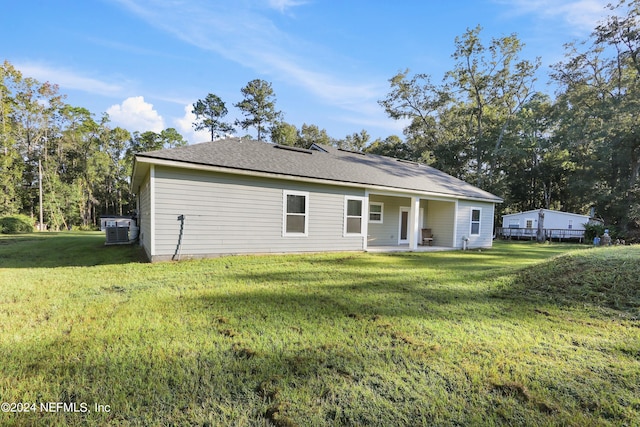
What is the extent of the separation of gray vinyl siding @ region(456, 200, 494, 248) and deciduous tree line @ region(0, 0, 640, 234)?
12795 mm

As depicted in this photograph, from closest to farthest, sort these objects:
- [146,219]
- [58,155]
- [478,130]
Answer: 1. [146,219]
2. [478,130]
3. [58,155]

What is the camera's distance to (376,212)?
12586 mm

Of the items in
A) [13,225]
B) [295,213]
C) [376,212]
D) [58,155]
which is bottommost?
[13,225]

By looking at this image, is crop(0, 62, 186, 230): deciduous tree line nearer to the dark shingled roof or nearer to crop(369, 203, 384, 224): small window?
Result: the dark shingled roof

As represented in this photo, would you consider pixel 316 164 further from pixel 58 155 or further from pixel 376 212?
pixel 58 155

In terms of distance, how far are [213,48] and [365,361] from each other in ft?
37.9

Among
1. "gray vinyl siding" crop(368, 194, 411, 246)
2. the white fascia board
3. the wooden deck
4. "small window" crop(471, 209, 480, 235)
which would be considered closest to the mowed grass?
the white fascia board

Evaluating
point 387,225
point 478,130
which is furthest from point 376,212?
point 478,130

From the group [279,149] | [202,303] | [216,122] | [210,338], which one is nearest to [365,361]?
[210,338]

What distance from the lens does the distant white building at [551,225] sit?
21891 millimetres

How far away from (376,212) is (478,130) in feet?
70.5

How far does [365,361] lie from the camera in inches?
100

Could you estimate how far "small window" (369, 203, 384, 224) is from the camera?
12492 millimetres

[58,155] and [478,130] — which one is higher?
[478,130]
